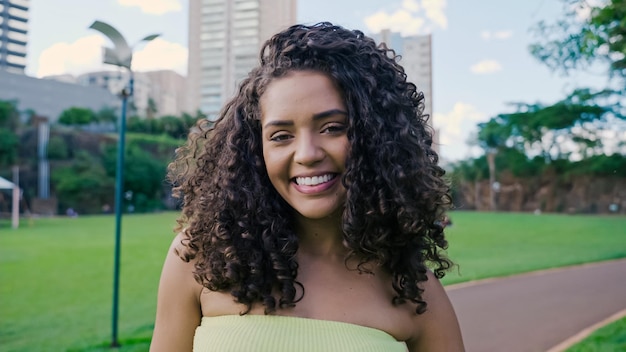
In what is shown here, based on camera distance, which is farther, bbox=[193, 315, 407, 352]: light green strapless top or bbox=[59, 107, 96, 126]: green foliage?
bbox=[59, 107, 96, 126]: green foliage

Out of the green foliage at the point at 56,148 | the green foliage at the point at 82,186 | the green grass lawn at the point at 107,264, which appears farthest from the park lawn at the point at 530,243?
the green foliage at the point at 56,148

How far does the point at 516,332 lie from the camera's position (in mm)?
5230

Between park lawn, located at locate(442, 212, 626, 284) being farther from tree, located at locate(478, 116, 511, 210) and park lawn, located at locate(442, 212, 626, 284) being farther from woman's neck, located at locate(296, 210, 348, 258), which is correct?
woman's neck, located at locate(296, 210, 348, 258)

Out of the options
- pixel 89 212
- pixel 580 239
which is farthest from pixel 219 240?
pixel 89 212

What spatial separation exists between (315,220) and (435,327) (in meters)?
0.32

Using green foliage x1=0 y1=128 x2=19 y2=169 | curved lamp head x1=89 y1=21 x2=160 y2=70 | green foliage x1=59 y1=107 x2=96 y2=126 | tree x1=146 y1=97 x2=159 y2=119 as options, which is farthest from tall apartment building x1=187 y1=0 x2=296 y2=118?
tree x1=146 y1=97 x2=159 y2=119

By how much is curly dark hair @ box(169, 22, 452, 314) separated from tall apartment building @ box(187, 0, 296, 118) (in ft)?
7.39

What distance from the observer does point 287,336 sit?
3.32ft

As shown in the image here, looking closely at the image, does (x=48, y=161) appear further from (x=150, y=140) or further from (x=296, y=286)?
(x=296, y=286)

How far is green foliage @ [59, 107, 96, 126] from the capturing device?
33.4 m

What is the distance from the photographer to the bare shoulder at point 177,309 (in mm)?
1093

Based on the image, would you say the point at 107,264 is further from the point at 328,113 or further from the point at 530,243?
the point at 328,113

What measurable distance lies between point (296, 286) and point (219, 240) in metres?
0.17

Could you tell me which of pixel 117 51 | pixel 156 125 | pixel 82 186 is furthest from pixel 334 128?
pixel 156 125
